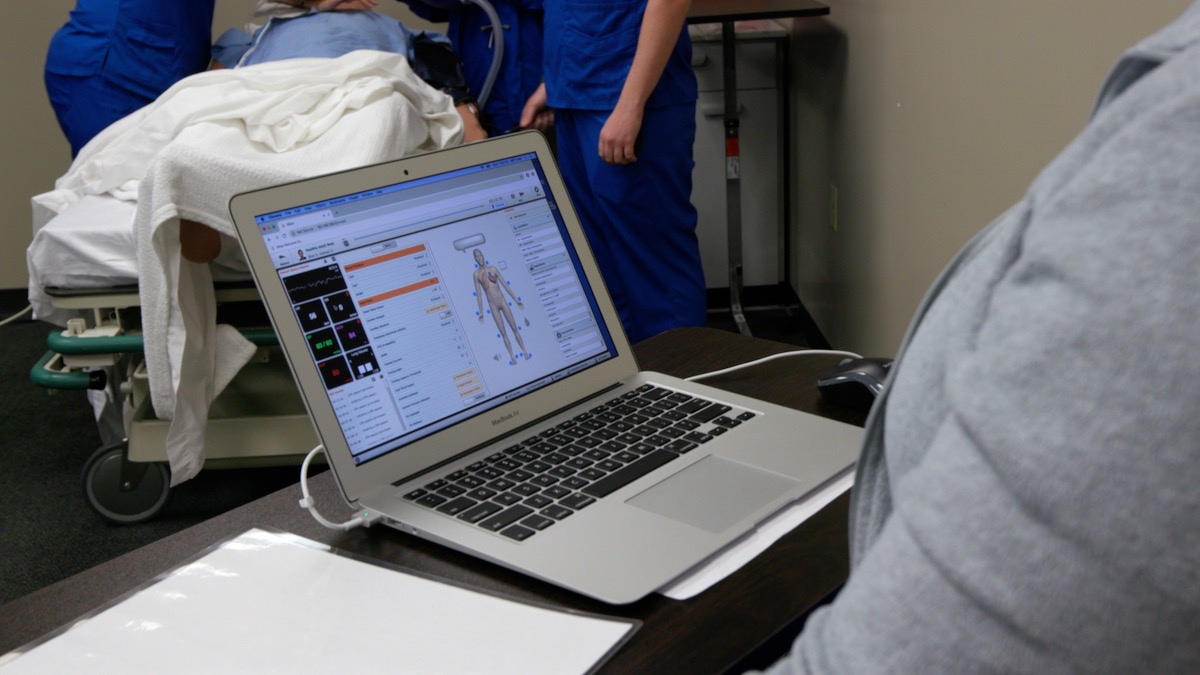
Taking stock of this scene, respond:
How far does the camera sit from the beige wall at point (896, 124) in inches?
54.7

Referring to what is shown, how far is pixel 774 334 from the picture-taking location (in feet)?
10.4

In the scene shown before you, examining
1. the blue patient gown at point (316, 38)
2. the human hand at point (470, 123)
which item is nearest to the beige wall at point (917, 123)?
the human hand at point (470, 123)

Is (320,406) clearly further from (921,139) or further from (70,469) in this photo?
(70,469)

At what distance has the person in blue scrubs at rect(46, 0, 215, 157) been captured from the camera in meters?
2.38

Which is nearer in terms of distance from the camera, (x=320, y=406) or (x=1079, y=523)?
(x=1079, y=523)

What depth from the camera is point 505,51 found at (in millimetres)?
2623

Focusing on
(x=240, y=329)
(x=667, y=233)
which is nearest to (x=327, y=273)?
(x=240, y=329)

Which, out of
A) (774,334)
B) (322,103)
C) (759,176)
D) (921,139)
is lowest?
(774,334)

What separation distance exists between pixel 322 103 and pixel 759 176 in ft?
4.96

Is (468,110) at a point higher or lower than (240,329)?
higher

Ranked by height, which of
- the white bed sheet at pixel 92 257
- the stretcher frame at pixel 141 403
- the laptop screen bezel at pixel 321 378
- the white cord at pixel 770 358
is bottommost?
the stretcher frame at pixel 141 403

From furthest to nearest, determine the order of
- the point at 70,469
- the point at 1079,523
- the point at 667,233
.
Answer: the point at 70,469
the point at 667,233
the point at 1079,523

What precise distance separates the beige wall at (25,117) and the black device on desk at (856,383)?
2.89 meters

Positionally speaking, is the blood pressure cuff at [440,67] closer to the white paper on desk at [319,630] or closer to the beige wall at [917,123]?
the beige wall at [917,123]
